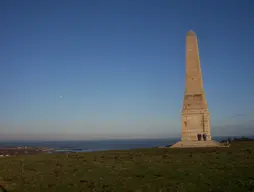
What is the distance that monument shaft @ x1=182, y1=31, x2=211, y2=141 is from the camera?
125 ft

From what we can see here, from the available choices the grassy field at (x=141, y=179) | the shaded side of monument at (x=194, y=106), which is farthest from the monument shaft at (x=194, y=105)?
the grassy field at (x=141, y=179)

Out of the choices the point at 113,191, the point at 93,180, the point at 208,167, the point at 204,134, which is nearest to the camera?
the point at 113,191

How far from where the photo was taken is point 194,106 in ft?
127

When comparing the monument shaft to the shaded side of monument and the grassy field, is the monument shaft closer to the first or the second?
the shaded side of monument

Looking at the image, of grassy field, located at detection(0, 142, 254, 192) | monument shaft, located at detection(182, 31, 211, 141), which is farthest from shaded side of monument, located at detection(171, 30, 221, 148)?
grassy field, located at detection(0, 142, 254, 192)

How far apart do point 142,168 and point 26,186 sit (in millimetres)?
6869

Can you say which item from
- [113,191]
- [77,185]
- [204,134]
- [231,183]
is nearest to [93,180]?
[77,185]

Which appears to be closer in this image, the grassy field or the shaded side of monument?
the grassy field

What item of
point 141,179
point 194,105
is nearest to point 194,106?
point 194,105

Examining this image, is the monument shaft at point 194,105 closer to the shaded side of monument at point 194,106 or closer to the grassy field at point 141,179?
the shaded side of monument at point 194,106

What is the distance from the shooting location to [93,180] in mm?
14250

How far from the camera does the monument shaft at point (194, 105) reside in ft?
125

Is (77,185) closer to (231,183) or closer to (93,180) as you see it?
(93,180)

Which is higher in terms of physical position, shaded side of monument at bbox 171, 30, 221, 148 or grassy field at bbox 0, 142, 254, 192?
shaded side of monument at bbox 171, 30, 221, 148
